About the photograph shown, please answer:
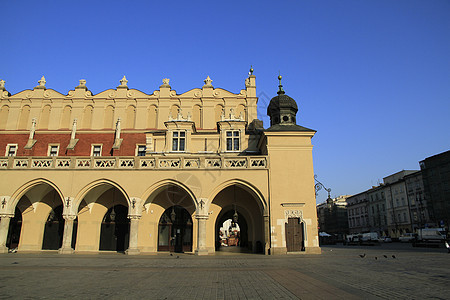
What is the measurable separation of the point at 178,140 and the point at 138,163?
5.07 m

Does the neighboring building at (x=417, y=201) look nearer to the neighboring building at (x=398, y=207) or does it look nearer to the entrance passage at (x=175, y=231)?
the neighboring building at (x=398, y=207)

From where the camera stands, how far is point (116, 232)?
2503 centimetres

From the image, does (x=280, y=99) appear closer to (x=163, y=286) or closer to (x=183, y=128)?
(x=183, y=128)

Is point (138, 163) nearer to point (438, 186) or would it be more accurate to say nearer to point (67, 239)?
point (67, 239)

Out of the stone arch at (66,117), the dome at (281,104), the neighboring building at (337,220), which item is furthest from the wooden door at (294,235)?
the neighboring building at (337,220)

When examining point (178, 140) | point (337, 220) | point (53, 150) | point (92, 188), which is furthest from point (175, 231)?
point (337, 220)

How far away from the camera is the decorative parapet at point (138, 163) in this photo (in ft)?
73.8

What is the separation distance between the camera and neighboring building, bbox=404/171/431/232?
5120cm

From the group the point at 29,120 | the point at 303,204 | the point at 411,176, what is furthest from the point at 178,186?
the point at 411,176

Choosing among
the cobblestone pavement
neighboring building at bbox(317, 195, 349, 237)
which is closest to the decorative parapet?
the cobblestone pavement

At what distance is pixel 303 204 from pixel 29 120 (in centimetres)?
2697

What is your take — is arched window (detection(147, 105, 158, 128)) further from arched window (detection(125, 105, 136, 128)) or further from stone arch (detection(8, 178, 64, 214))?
stone arch (detection(8, 178, 64, 214))

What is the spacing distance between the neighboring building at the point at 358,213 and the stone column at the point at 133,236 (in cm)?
6515

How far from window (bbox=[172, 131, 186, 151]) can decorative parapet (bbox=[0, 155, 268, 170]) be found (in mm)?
3873
